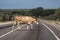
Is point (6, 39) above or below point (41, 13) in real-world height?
above

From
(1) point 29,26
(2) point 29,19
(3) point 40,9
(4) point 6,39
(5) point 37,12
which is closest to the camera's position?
(4) point 6,39

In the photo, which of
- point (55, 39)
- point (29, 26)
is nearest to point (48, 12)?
point (29, 26)

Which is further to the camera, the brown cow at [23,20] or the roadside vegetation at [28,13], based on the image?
the roadside vegetation at [28,13]

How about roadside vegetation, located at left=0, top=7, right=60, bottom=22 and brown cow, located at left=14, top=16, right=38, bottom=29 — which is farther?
roadside vegetation, located at left=0, top=7, right=60, bottom=22

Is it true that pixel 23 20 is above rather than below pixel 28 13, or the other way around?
above

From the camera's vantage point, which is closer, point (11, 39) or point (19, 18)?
point (11, 39)

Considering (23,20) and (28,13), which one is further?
(28,13)

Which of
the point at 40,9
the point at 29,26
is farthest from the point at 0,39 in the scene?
the point at 40,9

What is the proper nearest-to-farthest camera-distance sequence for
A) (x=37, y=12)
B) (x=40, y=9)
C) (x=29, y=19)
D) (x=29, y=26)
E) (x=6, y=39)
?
(x=6, y=39), (x=29, y=19), (x=29, y=26), (x=37, y=12), (x=40, y=9)

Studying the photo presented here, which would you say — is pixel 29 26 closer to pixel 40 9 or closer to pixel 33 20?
pixel 33 20

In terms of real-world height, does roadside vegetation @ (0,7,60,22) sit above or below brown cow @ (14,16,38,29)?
below

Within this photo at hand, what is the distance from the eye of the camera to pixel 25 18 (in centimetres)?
2955

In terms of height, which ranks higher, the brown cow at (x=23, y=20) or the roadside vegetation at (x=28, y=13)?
the brown cow at (x=23, y=20)

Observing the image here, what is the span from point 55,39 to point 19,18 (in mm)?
13272
